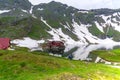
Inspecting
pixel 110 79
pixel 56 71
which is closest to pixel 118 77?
pixel 110 79

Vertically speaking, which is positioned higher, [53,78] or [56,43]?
[53,78]

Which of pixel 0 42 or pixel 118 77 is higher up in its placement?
pixel 118 77

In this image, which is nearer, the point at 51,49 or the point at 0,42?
the point at 0,42

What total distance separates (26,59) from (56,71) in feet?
23.7

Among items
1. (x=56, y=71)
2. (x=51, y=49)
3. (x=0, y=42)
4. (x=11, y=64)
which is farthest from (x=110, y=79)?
(x=51, y=49)

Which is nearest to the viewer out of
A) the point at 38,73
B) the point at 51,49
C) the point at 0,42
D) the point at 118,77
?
the point at 38,73

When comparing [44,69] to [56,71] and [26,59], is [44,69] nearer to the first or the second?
[56,71]

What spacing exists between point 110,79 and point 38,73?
42.7 feet

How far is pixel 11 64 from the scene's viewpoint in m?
48.8

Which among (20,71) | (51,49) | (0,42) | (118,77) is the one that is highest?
(20,71)

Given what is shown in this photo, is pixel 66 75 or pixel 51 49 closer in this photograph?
pixel 66 75

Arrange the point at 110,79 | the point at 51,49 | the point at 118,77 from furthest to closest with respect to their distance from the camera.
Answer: the point at 51,49 → the point at 118,77 → the point at 110,79

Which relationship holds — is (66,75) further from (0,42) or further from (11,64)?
(0,42)

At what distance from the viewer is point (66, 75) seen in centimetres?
4178
